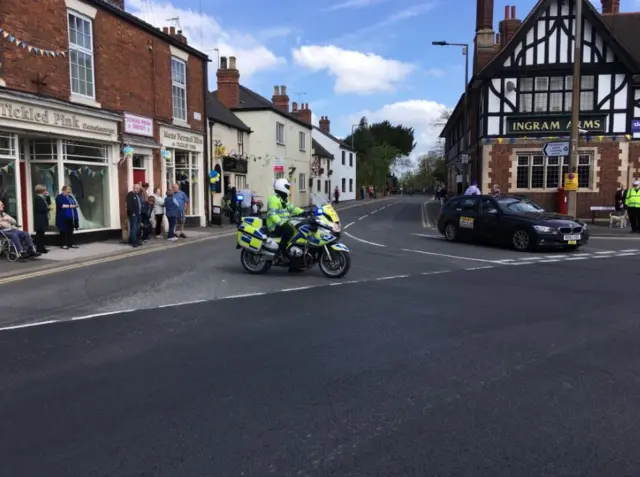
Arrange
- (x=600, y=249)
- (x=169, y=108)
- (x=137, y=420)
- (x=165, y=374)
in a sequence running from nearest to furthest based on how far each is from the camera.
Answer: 1. (x=137, y=420)
2. (x=165, y=374)
3. (x=600, y=249)
4. (x=169, y=108)

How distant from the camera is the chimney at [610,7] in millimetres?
30828

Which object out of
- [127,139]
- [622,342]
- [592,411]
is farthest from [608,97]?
[592,411]

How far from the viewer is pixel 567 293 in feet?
27.3

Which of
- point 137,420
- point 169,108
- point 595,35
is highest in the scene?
point 595,35

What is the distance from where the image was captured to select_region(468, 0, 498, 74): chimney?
1129 inches

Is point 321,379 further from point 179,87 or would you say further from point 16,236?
point 179,87

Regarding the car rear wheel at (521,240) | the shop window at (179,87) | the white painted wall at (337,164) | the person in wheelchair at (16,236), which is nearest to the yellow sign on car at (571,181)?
the car rear wheel at (521,240)

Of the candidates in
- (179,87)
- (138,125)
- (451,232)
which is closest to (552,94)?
(451,232)

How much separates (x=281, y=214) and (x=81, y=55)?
30.8ft

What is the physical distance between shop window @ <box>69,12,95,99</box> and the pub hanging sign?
18.8 metres

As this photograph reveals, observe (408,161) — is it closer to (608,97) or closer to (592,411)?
(608,97)

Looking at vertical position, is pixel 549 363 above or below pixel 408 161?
below

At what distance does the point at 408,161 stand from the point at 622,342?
95.3 metres

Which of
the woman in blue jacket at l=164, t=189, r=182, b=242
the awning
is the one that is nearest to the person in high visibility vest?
the woman in blue jacket at l=164, t=189, r=182, b=242
